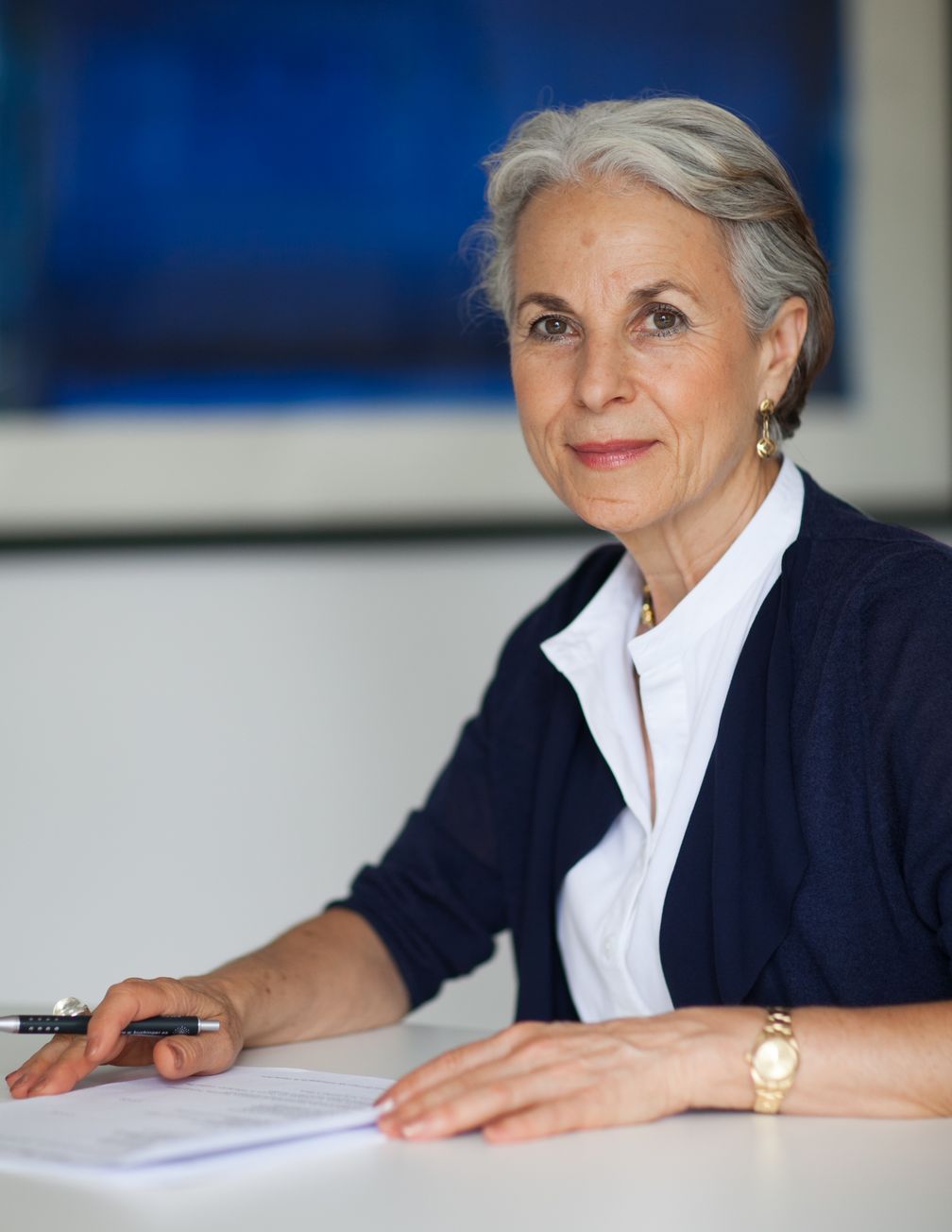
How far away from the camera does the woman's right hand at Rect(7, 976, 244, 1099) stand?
1.15 m

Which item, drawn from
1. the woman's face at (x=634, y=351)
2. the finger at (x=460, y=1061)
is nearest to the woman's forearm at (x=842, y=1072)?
the finger at (x=460, y=1061)

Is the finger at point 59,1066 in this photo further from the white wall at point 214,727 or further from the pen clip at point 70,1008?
the white wall at point 214,727

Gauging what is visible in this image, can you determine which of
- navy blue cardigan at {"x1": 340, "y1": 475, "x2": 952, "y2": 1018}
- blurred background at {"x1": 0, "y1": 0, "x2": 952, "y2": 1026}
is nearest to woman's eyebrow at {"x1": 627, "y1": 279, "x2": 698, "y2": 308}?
navy blue cardigan at {"x1": 340, "y1": 475, "x2": 952, "y2": 1018}

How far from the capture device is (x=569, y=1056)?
1.01 metres

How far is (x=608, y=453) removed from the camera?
57.7 inches

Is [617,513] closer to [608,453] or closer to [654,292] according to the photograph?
[608,453]

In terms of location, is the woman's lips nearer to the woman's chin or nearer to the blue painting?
the woman's chin

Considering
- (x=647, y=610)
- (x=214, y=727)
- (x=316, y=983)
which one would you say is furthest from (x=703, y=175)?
(x=214, y=727)

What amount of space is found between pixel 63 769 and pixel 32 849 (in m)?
0.13

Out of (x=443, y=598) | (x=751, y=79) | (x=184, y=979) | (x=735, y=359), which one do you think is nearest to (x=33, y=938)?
(x=443, y=598)

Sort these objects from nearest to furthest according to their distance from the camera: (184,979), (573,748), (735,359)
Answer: (184,979), (735,359), (573,748)

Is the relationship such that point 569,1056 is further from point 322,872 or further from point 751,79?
point 751,79

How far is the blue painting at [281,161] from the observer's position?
218 centimetres

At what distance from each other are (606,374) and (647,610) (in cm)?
31
